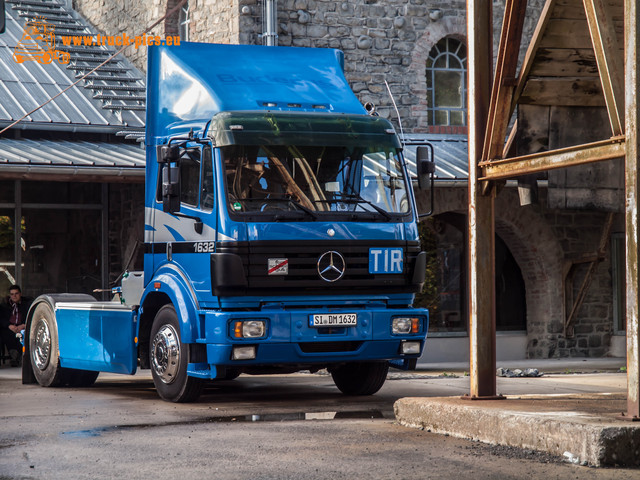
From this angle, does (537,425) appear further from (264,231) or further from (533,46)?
(264,231)

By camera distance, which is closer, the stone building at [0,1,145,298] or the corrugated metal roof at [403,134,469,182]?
the corrugated metal roof at [403,134,469,182]

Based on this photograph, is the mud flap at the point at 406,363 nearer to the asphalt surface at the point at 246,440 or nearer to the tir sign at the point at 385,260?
the asphalt surface at the point at 246,440

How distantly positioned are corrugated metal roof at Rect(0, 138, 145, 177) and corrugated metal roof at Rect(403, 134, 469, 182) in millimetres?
4104

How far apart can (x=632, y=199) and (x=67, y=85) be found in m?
14.1

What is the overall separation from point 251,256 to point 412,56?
10.2 meters

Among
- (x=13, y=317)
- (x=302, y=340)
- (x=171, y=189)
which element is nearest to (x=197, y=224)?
(x=171, y=189)

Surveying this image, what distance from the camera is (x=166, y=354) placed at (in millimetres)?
10656

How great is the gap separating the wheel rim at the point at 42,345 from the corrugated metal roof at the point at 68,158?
8.27 ft

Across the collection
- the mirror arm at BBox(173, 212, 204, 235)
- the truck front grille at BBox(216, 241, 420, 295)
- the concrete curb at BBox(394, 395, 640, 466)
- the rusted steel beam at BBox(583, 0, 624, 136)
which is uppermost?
the rusted steel beam at BBox(583, 0, 624, 136)

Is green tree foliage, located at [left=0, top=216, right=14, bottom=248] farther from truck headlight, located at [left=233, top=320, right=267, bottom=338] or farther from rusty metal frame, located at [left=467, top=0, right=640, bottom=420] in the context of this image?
rusty metal frame, located at [left=467, top=0, right=640, bottom=420]

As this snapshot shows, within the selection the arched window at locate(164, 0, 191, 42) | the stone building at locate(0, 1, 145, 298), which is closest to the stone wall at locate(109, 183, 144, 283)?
the stone building at locate(0, 1, 145, 298)

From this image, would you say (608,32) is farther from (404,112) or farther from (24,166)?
(404,112)

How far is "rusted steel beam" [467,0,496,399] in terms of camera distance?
8.79m

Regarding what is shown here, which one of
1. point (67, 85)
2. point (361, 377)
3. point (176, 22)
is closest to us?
point (361, 377)
